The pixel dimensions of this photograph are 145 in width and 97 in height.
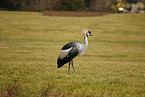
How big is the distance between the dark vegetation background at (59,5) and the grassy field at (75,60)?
14.4ft

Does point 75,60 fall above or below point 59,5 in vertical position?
below

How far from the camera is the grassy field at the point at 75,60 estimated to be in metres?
7.60

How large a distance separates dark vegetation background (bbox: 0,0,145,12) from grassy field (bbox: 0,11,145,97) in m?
4.39

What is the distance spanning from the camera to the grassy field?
7602mm

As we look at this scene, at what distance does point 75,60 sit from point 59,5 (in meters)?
32.1

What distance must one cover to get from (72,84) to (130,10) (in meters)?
47.6

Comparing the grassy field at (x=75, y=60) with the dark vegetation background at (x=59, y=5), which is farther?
the dark vegetation background at (x=59, y=5)

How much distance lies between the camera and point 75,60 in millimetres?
15914

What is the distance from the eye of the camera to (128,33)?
32.3 meters

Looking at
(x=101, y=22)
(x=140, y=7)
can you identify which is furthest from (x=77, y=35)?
(x=140, y=7)

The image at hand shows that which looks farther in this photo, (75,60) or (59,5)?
(59,5)

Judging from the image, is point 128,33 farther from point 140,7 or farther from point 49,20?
point 140,7

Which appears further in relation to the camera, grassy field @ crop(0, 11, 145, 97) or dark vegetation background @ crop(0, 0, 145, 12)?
dark vegetation background @ crop(0, 0, 145, 12)

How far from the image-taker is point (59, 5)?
46594mm
